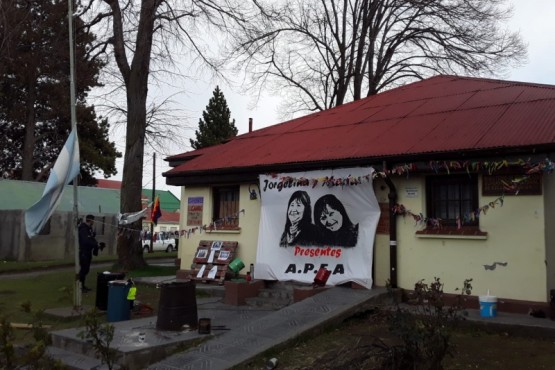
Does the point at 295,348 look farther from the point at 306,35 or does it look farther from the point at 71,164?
the point at 306,35

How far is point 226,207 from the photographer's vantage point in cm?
1366

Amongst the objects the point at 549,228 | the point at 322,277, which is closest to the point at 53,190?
the point at 322,277

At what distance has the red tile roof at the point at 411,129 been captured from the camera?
30.0 ft

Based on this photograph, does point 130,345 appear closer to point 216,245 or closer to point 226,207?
point 216,245

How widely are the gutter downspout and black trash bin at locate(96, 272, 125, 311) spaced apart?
5.40 meters

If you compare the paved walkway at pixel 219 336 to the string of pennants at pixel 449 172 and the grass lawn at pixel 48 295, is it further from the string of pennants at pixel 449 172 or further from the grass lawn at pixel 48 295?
the string of pennants at pixel 449 172

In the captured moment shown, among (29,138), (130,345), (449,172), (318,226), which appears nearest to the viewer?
(130,345)

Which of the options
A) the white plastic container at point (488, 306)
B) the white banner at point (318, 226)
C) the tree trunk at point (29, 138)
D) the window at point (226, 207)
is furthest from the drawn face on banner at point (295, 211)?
the tree trunk at point (29, 138)

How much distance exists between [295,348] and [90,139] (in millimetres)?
32988

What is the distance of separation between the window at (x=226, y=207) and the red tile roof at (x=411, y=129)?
2.63ft

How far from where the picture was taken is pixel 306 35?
28.5m

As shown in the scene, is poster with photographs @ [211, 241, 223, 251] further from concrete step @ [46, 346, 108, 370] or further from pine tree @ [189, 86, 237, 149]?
pine tree @ [189, 86, 237, 149]

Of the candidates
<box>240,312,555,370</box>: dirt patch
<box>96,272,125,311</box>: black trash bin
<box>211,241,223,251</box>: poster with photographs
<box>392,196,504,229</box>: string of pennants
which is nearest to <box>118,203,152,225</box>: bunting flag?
<box>211,241,223,251</box>: poster with photographs

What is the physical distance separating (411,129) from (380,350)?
20.8 feet
